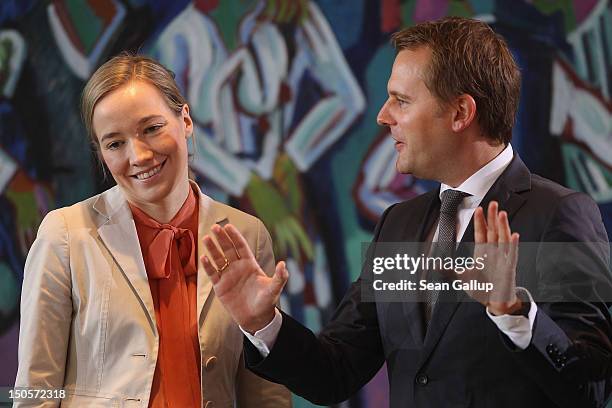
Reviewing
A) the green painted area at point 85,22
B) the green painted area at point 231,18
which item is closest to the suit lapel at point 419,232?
Result: the green painted area at point 231,18

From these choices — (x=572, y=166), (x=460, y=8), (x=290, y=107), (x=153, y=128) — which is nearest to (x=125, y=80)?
(x=153, y=128)

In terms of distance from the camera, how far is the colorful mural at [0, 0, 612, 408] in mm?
3146

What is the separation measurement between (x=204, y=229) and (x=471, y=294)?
0.72 metres

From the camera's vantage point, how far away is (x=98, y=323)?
6.59 feet

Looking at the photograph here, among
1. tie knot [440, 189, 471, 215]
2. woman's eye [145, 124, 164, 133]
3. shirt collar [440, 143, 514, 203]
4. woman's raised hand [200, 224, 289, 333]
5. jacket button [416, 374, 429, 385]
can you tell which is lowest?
jacket button [416, 374, 429, 385]

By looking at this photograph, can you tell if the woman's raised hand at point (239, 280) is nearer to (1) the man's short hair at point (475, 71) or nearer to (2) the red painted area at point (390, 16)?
(1) the man's short hair at point (475, 71)

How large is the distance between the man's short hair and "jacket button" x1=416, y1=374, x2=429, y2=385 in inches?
20.9

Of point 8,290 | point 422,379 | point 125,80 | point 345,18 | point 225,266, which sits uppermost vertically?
point 345,18

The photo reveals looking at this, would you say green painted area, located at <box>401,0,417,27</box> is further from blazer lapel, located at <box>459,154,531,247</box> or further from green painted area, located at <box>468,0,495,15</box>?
blazer lapel, located at <box>459,154,531,247</box>

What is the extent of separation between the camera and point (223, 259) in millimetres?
1840

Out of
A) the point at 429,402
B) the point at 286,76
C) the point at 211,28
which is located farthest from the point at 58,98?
the point at 429,402

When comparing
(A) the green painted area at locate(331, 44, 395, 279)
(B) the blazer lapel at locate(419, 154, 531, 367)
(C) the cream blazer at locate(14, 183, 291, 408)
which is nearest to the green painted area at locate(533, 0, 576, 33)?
(A) the green painted area at locate(331, 44, 395, 279)

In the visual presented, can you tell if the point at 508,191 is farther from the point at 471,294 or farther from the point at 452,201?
the point at 471,294

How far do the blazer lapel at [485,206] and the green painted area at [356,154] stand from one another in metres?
1.26
